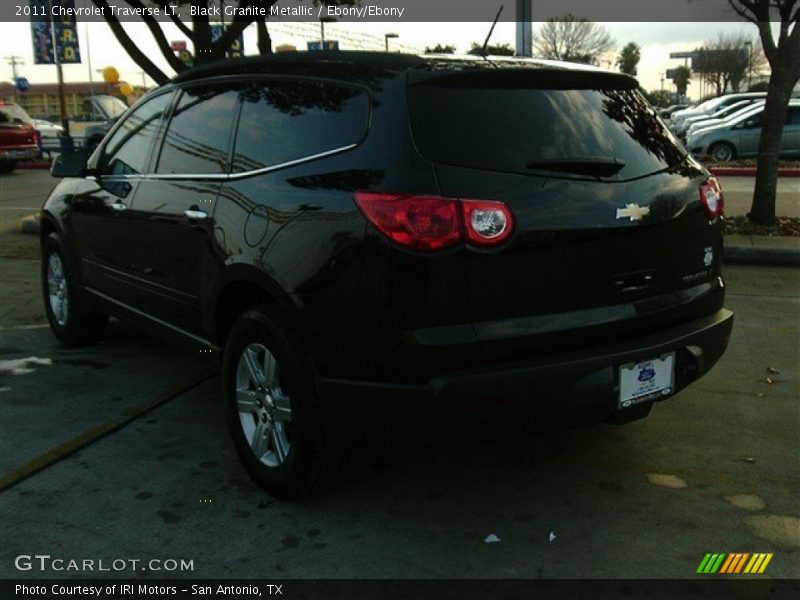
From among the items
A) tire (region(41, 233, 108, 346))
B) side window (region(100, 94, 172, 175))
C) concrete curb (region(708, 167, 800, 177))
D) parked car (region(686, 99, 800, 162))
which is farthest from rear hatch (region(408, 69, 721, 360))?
parked car (region(686, 99, 800, 162))

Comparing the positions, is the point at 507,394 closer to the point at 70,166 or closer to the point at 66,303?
the point at 70,166

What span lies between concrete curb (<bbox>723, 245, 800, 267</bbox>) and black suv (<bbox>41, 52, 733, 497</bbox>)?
4.79m

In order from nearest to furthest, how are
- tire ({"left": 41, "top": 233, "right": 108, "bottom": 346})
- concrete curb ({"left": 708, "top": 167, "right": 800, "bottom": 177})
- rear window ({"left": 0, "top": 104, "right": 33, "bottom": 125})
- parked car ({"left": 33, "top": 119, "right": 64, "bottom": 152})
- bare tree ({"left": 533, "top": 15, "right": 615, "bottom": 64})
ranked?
1. tire ({"left": 41, "top": 233, "right": 108, "bottom": 346})
2. concrete curb ({"left": 708, "top": 167, "right": 800, "bottom": 177})
3. rear window ({"left": 0, "top": 104, "right": 33, "bottom": 125})
4. parked car ({"left": 33, "top": 119, "right": 64, "bottom": 152})
5. bare tree ({"left": 533, "top": 15, "right": 615, "bottom": 64})

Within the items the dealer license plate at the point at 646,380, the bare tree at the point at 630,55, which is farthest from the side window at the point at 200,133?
the bare tree at the point at 630,55

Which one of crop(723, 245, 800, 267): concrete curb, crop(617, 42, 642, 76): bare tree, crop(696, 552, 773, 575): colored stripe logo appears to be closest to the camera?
crop(696, 552, 773, 575): colored stripe logo

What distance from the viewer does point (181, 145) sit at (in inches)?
164

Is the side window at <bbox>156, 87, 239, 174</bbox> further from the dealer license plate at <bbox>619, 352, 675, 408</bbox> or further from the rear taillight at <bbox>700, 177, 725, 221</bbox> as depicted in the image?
the rear taillight at <bbox>700, 177, 725, 221</bbox>

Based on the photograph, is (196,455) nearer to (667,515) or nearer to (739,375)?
(667,515)

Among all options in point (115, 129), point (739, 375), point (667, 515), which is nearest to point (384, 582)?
point (667, 515)

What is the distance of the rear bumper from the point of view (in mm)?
2816

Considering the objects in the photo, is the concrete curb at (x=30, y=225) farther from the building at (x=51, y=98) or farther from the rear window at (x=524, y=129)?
the building at (x=51, y=98)

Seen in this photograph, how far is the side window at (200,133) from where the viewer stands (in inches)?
151

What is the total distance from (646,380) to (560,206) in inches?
29.5

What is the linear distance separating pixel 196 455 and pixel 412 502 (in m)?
1.11
